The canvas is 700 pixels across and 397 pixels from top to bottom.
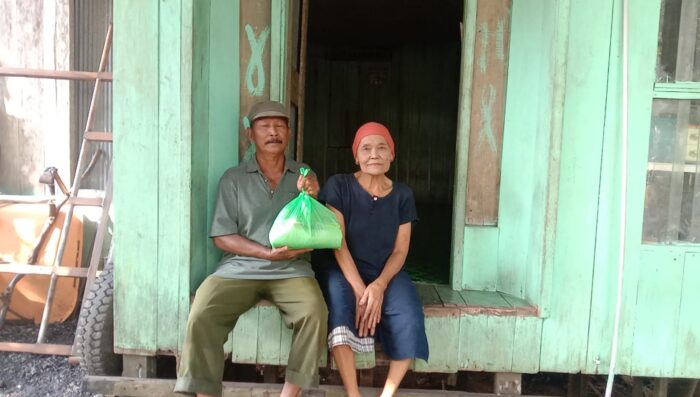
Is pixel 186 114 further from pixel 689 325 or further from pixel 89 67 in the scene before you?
pixel 689 325

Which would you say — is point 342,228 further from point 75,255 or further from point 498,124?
point 75,255

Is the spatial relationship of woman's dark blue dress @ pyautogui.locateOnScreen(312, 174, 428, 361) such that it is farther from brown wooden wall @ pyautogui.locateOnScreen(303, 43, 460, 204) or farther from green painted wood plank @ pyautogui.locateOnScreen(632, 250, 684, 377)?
brown wooden wall @ pyautogui.locateOnScreen(303, 43, 460, 204)

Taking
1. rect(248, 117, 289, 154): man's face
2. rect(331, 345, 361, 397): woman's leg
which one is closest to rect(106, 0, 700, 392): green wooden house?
rect(248, 117, 289, 154): man's face

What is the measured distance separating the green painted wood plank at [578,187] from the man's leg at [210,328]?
1.55 m

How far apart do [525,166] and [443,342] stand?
1.07 m

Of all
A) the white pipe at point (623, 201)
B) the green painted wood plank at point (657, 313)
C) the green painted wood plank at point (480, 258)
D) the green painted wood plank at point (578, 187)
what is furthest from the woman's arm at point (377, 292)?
the green painted wood plank at point (657, 313)

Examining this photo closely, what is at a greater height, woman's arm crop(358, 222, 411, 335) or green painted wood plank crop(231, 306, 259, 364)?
woman's arm crop(358, 222, 411, 335)

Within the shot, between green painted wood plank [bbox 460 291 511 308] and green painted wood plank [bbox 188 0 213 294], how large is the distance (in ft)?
4.76

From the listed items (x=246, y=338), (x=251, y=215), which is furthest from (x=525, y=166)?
(x=246, y=338)

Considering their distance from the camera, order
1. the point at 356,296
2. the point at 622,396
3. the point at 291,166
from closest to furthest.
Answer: the point at 356,296 < the point at 291,166 < the point at 622,396

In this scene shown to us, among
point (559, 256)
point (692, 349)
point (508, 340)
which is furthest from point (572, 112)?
point (692, 349)

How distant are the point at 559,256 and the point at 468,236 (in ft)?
1.71

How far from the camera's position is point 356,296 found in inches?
88.9

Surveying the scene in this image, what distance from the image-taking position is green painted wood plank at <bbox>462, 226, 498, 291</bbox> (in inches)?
107
